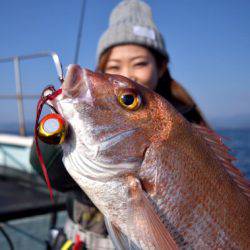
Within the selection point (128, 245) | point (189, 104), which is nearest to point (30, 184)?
point (189, 104)

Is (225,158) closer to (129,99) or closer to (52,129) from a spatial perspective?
(129,99)

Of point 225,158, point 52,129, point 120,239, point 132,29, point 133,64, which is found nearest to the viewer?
point 52,129

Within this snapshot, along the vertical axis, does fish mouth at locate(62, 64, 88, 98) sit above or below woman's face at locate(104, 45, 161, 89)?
above

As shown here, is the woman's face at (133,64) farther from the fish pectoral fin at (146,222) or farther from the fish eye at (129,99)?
the fish pectoral fin at (146,222)

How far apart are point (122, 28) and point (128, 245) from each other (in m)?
2.11

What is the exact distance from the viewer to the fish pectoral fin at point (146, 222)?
1.42 m

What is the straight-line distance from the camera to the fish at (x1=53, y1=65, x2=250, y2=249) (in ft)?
4.76

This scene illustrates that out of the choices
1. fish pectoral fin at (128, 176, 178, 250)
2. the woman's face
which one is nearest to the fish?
fish pectoral fin at (128, 176, 178, 250)

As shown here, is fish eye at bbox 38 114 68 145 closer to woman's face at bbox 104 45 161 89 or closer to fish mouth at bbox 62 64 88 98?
fish mouth at bbox 62 64 88 98

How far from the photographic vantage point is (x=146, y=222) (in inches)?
56.4

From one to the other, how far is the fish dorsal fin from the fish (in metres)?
0.08

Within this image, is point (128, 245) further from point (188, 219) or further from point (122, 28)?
point (122, 28)

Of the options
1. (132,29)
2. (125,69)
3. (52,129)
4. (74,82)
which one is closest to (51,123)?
(52,129)

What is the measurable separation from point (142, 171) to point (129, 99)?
0.32 meters
